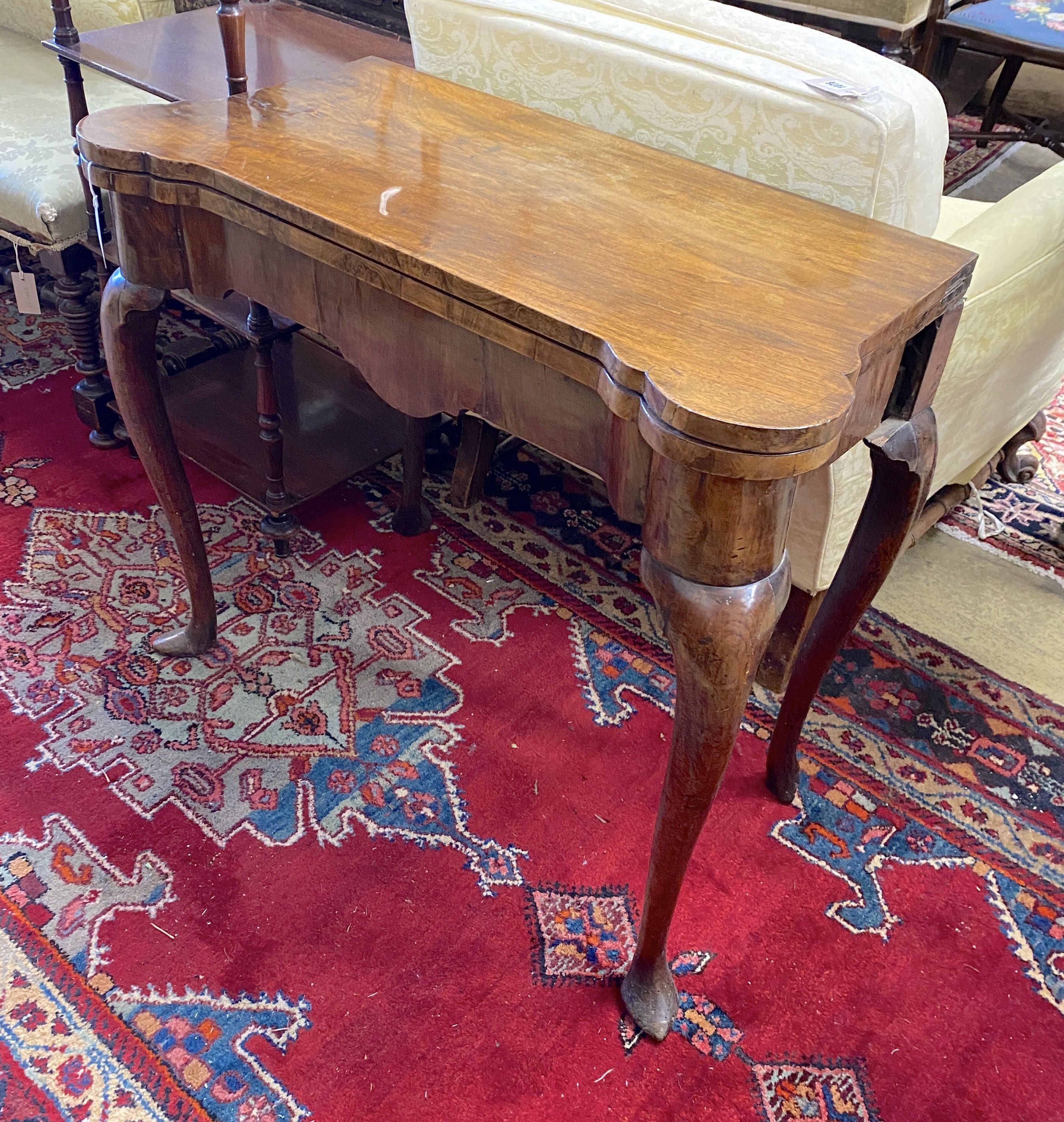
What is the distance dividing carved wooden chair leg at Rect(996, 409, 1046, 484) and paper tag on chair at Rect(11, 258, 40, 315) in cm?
199

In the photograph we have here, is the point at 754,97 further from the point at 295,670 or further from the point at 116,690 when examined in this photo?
the point at 116,690

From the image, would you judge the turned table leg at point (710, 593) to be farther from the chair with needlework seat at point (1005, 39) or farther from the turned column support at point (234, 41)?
the chair with needlework seat at point (1005, 39)

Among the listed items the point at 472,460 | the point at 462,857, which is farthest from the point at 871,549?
the point at 472,460

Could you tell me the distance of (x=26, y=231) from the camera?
6.37 feet

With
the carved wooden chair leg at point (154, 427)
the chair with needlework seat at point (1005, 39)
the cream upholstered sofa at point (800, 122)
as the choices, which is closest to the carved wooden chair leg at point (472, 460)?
the carved wooden chair leg at point (154, 427)

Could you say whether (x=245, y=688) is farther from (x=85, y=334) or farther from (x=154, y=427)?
(x=85, y=334)

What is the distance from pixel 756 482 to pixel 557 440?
0.78ft

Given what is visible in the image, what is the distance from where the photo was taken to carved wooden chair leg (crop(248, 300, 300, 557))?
1.74m

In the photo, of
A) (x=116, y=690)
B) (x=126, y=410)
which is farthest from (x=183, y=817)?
(x=126, y=410)

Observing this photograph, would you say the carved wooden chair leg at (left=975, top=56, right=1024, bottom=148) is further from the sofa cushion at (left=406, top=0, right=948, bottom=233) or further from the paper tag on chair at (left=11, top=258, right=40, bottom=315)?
the paper tag on chair at (left=11, top=258, right=40, bottom=315)

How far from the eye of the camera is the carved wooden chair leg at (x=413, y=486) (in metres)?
1.85

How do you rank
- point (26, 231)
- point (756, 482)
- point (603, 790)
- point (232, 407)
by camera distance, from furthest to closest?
point (232, 407), point (26, 231), point (603, 790), point (756, 482)

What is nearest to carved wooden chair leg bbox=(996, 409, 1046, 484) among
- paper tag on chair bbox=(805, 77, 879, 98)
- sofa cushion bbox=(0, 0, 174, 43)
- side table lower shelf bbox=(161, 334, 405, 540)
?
paper tag on chair bbox=(805, 77, 879, 98)

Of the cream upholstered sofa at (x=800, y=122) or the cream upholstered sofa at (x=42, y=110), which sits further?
the cream upholstered sofa at (x=42, y=110)
